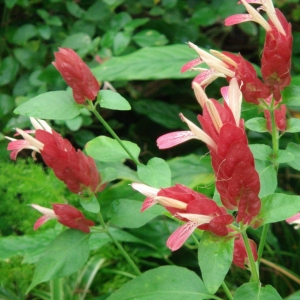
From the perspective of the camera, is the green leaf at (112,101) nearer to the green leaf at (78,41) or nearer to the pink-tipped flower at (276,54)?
the pink-tipped flower at (276,54)

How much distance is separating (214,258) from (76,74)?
0.37m

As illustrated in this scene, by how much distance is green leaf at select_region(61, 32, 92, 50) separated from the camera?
1841 millimetres

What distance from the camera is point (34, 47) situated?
213cm

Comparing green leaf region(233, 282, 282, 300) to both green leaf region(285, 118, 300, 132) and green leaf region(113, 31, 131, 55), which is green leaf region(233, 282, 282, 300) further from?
green leaf region(113, 31, 131, 55)

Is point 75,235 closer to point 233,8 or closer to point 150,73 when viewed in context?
point 150,73

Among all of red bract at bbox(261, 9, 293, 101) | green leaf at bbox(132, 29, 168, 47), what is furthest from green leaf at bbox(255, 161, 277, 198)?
green leaf at bbox(132, 29, 168, 47)

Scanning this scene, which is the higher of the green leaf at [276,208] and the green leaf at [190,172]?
the green leaf at [276,208]

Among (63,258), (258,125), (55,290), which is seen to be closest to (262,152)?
(258,125)

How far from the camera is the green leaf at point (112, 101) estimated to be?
832 millimetres

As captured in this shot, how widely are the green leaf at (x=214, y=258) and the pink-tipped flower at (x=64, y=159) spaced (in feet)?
0.94

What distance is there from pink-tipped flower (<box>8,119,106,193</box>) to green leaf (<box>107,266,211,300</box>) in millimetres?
183

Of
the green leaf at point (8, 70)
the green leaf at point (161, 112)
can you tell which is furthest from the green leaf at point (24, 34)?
the green leaf at point (161, 112)

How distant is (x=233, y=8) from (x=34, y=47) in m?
0.83

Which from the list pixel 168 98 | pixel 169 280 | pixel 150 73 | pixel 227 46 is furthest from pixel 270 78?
pixel 227 46
